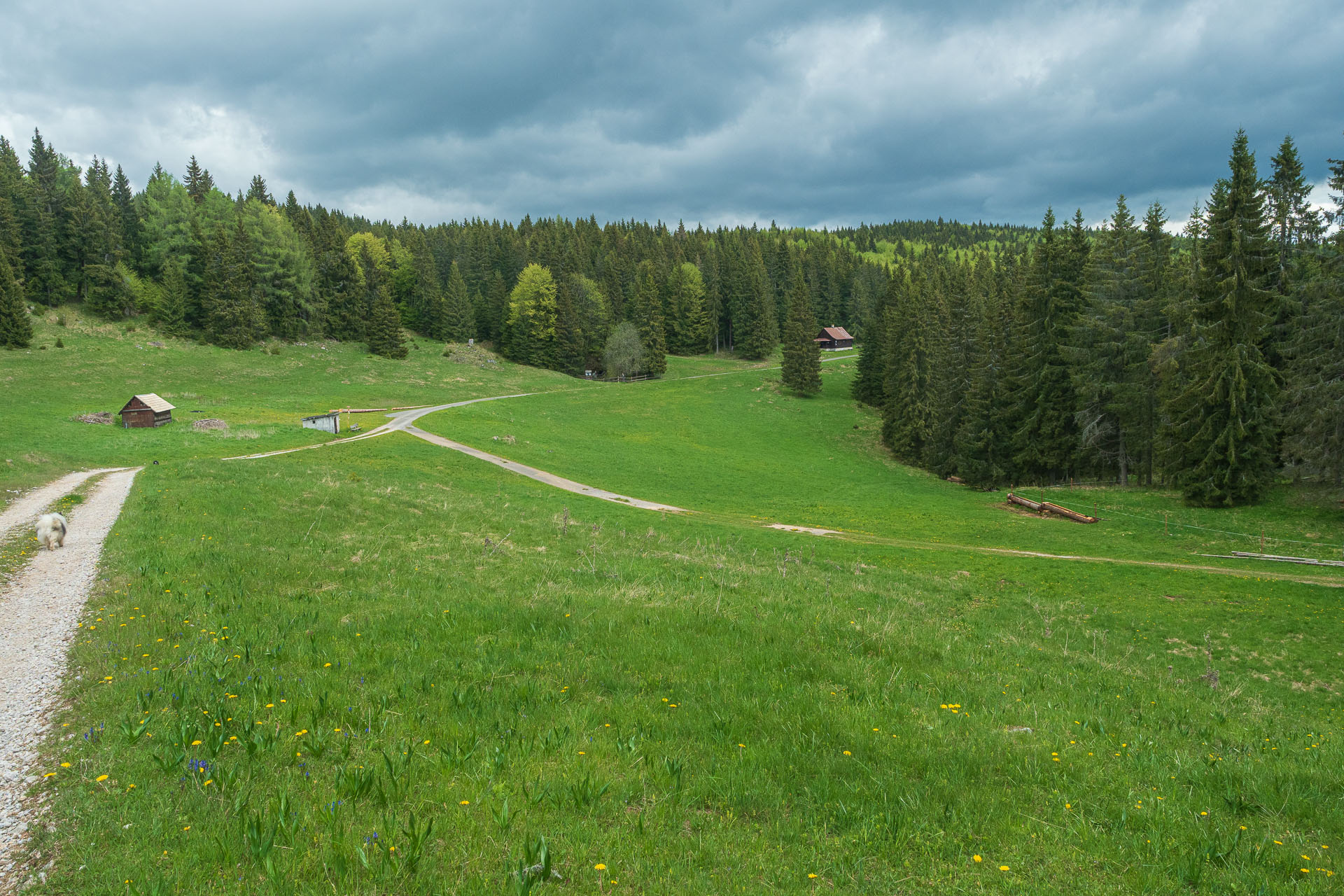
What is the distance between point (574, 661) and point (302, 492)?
19.5 m

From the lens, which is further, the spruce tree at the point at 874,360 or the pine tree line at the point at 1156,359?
the spruce tree at the point at 874,360

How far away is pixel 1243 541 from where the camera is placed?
30.5 meters

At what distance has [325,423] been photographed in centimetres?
5200

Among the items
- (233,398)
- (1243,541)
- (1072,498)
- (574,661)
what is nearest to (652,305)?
(233,398)

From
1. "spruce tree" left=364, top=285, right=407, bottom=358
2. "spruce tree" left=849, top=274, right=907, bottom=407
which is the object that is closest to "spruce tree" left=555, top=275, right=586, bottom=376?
"spruce tree" left=364, top=285, right=407, bottom=358

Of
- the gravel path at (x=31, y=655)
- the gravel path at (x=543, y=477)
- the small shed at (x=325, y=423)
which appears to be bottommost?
the gravel path at (x=543, y=477)

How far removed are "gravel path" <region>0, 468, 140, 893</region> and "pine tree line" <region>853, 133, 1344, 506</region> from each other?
4502 centimetres

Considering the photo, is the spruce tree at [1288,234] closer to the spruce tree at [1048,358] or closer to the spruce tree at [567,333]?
the spruce tree at [1048,358]

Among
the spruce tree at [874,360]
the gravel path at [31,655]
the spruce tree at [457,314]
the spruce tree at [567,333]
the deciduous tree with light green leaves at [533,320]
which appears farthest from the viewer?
the spruce tree at [457,314]

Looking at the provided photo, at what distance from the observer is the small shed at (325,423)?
51562 mm

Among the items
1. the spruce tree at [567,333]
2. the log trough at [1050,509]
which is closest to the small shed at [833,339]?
the spruce tree at [567,333]

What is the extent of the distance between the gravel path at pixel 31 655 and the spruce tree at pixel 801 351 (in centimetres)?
7879

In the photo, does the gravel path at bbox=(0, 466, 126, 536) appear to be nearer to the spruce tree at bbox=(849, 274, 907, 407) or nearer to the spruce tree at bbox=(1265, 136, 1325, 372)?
the spruce tree at bbox=(1265, 136, 1325, 372)

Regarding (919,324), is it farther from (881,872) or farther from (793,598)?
(881,872)
